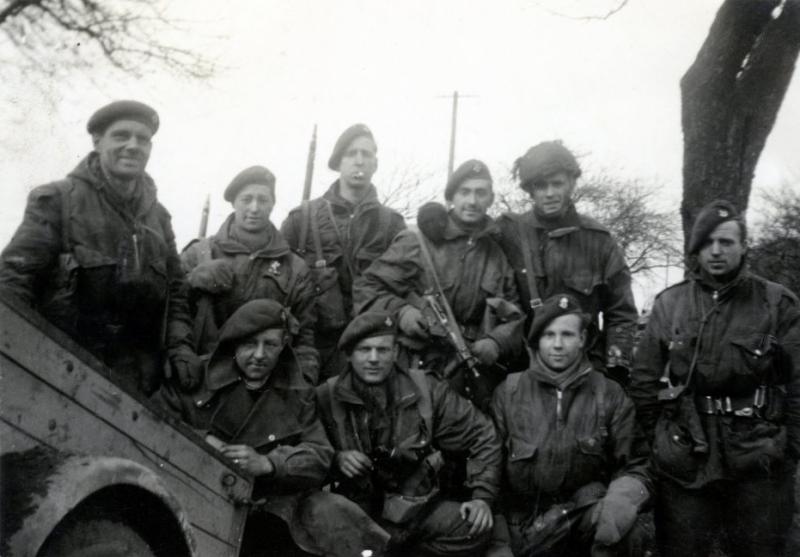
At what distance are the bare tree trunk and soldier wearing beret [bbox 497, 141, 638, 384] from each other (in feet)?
3.62

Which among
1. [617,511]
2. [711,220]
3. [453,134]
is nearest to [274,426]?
[617,511]

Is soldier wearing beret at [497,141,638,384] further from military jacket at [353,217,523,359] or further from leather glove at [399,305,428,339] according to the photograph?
leather glove at [399,305,428,339]

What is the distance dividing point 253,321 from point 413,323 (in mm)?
1046

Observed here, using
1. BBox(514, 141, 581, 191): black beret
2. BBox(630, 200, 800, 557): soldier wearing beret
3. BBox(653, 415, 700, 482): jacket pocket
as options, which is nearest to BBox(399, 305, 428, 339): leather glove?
BBox(514, 141, 581, 191): black beret

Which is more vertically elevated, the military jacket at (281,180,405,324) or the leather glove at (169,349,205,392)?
the military jacket at (281,180,405,324)

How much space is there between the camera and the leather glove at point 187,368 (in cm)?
378

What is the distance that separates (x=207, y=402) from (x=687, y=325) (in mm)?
2573

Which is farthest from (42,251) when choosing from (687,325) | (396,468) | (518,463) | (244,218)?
(687,325)

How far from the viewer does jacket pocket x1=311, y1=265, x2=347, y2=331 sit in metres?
4.88

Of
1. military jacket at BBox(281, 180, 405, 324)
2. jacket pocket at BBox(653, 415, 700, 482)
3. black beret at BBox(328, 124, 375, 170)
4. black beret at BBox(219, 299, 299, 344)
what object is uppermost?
black beret at BBox(328, 124, 375, 170)

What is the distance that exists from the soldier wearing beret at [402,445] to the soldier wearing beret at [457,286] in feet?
0.95

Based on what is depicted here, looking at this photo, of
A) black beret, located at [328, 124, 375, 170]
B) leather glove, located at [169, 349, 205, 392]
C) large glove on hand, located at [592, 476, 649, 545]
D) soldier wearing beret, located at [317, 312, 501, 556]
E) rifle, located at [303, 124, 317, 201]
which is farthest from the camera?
rifle, located at [303, 124, 317, 201]

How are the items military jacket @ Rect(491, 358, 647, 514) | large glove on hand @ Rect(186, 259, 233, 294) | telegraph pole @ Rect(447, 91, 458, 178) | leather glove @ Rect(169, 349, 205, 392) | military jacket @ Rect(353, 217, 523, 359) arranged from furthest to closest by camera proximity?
telegraph pole @ Rect(447, 91, 458, 178), military jacket @ Rect(353, 217, 523, 359), large glove on hand @ Rect(186, 259, 233, 294), military jacket @ Rect(491, 358, 647, 514), leather glove @ Rect(169, 349, 205, 392)

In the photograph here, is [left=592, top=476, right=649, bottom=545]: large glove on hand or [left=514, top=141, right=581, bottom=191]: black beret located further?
[left=514, top=141, right=581, bottom=191]: black beret
